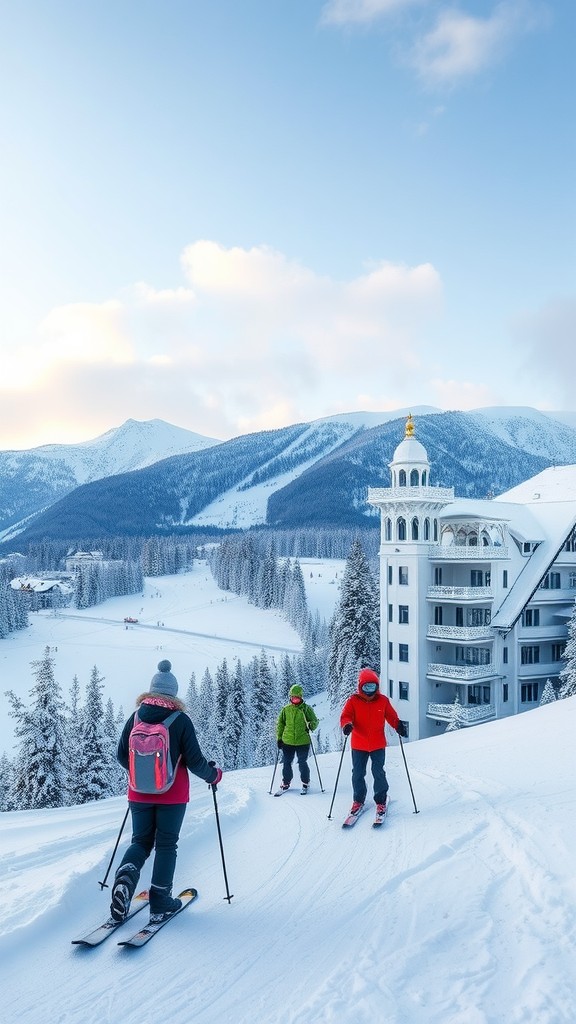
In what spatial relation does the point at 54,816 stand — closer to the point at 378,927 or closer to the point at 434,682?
the point at 378,927

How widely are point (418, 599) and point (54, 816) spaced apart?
25290 mm

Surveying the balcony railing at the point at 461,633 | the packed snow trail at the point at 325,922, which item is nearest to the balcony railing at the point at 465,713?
the balcony railing at the point at 461,633

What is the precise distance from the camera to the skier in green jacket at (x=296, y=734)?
34.2 feet

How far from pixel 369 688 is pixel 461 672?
25.2 m

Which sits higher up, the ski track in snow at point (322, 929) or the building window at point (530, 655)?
the ski track in snow at point (322, 929)

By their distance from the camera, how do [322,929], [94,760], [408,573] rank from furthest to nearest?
[408,573]
[94,760]
[322,929]

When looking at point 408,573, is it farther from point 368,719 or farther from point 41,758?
point 368,719

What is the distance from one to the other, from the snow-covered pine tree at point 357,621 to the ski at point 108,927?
116 feet

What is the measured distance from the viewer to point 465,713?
99.9ft

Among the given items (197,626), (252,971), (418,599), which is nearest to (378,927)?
(252,971)

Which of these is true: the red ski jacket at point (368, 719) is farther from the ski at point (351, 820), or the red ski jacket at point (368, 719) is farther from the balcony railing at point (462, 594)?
the balcony railing at point (462, 594)

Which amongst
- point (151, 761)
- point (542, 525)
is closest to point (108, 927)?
point (151, 761)

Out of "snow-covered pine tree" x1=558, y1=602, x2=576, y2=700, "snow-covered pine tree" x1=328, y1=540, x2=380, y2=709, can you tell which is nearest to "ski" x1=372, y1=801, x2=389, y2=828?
"snow-covered pine tree" x1=558, y1=602, x2=576, y2=700

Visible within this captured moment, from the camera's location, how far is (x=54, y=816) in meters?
10.1
